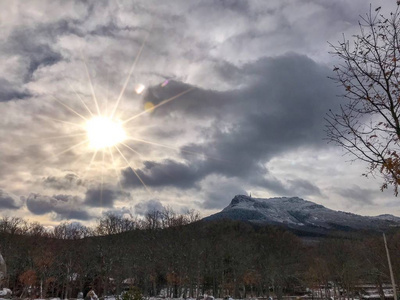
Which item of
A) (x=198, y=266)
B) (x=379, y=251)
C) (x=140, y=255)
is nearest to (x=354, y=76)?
(x=379, y=251)

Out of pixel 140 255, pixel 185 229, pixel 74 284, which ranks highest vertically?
pixel 185 229

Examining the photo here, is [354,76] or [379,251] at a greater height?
[354,76]

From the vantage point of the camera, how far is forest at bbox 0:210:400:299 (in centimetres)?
6094

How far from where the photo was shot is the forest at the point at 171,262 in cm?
6094

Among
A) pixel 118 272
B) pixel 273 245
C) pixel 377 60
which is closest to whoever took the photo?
pixel 377 60

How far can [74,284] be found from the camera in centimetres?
6800

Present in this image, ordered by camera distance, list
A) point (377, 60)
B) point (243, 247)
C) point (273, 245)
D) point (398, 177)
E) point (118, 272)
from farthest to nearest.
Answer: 1. point (273, 245)
2. point (243, 247)
3. point (118, 272)
4. point (377, 60)
5. point (398, 177)

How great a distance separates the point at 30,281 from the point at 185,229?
31.9 metres

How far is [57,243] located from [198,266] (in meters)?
34.2

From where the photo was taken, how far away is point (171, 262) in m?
65.8

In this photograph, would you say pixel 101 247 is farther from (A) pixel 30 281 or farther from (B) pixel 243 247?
(B) pixel 243 247

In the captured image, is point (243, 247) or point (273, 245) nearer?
point (243, 247)

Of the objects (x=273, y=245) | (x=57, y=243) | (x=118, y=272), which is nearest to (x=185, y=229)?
(x=118, y=272)

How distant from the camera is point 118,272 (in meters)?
63.2
